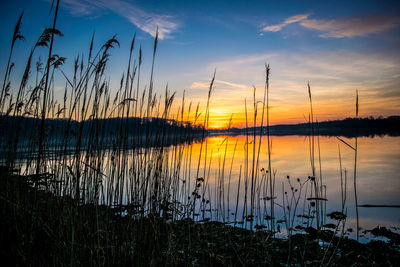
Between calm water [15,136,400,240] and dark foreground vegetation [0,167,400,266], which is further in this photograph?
calm water [15,136,400,240]

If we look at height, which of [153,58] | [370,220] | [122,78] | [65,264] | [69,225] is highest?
[153,58]

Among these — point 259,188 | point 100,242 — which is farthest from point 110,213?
point 259,188

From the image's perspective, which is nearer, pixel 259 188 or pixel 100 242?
pixel 100 242

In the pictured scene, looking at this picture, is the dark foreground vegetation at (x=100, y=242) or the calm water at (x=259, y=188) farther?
the calm water at (x=259, y=188)

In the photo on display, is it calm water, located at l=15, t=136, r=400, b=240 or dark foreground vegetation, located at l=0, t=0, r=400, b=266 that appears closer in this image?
dark foreground vegetation, located at l=0, t=0, r=400, b=266

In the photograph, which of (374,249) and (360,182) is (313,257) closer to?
(374,249)

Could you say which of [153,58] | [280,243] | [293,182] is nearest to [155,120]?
[153,58]

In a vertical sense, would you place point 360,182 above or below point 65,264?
below

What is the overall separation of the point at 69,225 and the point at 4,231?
80 cm

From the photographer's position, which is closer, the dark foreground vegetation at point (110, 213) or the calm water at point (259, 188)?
the dark foreground vegetation at point (110, 213)

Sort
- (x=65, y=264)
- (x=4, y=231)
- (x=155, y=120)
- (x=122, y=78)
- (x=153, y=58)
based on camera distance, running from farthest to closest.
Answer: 1. (x=155, y=120)
2. (x=122, y=78)
3. (x=153, y=58)
4. (x=4, y=231)
5. (x=65, y=264)

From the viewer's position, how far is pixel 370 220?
426 centimetres

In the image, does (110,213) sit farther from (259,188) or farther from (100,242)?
(259,188)

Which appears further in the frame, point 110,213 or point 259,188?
point 259,188
